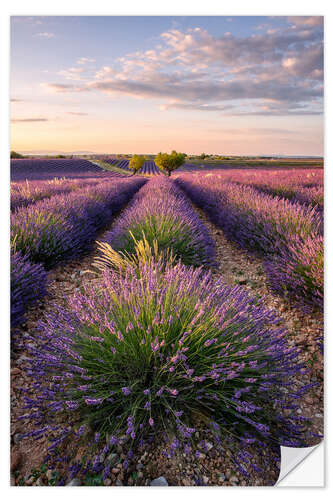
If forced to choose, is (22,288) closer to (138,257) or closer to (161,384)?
(138,257)

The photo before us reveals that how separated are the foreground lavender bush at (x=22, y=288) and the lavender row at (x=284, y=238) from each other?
2.20 meters

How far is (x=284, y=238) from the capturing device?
157 inches

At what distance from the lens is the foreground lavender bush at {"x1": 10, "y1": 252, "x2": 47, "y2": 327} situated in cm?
240

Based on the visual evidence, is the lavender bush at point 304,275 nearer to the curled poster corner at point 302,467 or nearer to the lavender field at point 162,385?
the lavender field at point 162,385

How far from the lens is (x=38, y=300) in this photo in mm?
3039

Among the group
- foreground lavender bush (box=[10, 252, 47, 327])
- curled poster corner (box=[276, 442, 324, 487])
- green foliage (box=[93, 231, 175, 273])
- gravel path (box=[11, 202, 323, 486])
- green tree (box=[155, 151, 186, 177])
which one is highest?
green tree (box=[155, 151, 186, 177])

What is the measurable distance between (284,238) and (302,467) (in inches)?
108

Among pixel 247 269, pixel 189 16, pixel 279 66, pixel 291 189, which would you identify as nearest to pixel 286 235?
pixel 247 269

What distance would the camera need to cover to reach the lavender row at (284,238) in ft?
9.13

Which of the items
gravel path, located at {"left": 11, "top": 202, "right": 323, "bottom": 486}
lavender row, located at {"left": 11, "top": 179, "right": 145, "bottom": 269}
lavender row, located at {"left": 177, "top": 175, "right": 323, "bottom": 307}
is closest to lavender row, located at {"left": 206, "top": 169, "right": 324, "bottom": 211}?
lavender row, located at {"left": 177, "top": 175, "right": 323, "bottom": 307}

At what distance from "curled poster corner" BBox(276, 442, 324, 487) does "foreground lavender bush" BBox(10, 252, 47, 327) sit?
1844 mm

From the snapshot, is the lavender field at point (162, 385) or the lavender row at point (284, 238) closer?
the lavender field at point (162, 385)

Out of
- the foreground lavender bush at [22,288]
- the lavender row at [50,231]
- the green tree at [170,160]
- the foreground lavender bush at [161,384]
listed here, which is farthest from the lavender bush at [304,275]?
the green tree at [170,160]

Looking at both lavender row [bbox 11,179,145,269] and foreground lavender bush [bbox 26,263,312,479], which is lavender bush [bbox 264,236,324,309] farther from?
lavender row [bbox 11,179,145,269]
